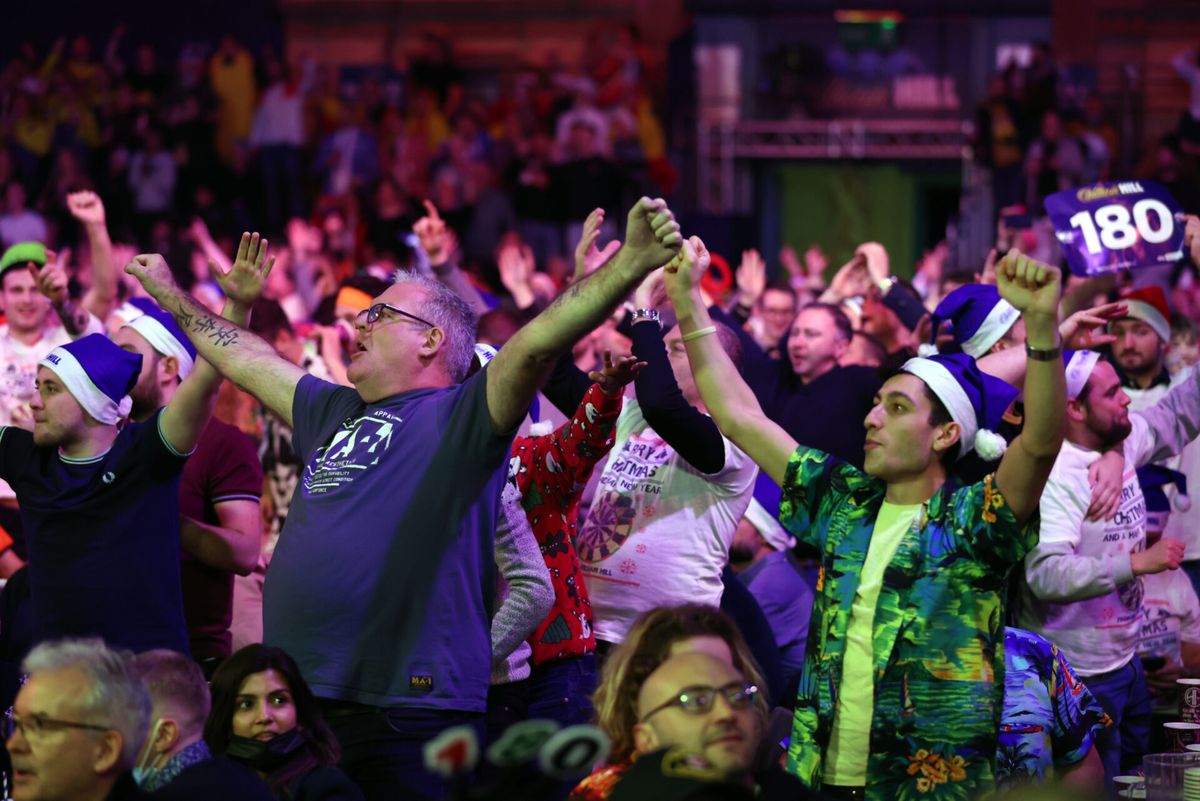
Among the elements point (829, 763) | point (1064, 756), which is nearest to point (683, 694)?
point (829, 763)

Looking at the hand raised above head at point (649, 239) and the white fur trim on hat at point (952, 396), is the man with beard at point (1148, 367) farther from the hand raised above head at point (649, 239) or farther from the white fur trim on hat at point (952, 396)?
the hand raised above head at point (649, 239)

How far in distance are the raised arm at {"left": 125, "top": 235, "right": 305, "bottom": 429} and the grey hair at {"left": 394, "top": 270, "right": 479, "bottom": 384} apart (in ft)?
1.26

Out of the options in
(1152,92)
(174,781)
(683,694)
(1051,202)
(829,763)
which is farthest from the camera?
(1152,92)

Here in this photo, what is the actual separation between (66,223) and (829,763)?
13444mm

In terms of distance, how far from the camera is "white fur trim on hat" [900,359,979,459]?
3.88m

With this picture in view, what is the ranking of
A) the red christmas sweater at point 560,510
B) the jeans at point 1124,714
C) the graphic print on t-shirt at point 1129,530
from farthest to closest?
1. the graphic print on t-shirt at point 1129,530
2. the jeans at point 1124,714
3. the red christmas sweater at point 560,510

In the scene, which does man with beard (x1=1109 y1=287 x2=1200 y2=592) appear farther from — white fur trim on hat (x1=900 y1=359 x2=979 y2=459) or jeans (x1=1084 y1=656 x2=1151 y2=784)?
white fur trim on hat (x1=900 y1=359 x2=979 y2=459)

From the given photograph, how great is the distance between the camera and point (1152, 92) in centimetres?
1728

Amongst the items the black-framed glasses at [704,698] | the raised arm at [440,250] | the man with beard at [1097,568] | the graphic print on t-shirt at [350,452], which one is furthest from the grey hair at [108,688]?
the raised arm at [440,250]

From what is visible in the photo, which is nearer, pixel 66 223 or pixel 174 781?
pixel 174 781

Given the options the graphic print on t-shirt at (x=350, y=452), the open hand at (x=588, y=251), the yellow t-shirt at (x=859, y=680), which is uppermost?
the open hand at (x=588, y=251)

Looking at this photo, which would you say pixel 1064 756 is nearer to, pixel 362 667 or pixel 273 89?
pixel 362 667

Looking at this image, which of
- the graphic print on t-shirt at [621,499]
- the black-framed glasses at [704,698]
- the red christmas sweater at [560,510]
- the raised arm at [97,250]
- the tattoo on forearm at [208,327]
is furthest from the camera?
the raised arm at [97,250]

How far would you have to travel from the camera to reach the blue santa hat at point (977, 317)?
5.57 meters
